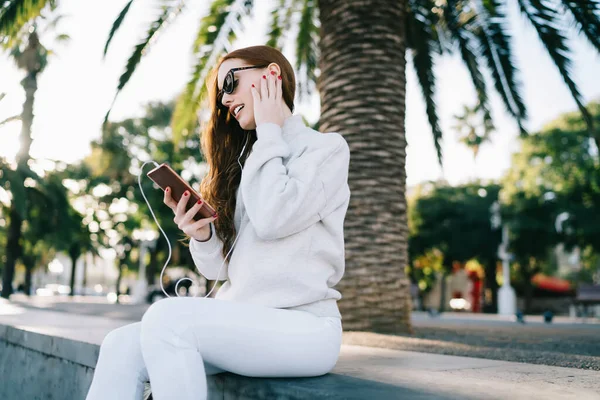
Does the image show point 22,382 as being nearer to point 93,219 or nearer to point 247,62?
point 247,62

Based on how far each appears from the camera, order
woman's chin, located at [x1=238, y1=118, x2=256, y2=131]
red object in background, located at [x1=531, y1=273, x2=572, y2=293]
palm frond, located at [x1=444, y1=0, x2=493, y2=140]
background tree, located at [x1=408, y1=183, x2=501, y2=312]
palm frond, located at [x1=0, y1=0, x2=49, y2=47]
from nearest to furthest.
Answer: woman's chin, located at [x1=238, y1=118, x2=256, y2=131] → palm frond, located at [x1=0, y1=0, x2=49, y2=47] → palm frond, located at [x1=444, y1=0, x2=493, y2=140] → background tree, located at [x1=408, y1=183, x2=501, y2=312] → red object in background, located at [x1=531, y1=273, x2=572, y2=293]

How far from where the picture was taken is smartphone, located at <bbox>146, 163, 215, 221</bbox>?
2.13 metres

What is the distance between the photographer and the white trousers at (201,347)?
1.73m

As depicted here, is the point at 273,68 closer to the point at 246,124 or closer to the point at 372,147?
the point at 246,124

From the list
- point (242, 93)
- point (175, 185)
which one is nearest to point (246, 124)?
point (242, 93)

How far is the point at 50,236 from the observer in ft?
71.9

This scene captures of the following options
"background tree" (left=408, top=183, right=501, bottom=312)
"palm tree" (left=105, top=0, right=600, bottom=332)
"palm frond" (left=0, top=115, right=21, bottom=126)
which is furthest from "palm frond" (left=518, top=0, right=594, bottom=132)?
"background tree" (left=408, top=183, right=501, bottom=312)

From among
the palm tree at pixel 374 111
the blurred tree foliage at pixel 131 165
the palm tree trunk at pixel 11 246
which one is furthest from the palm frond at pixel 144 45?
the blurred tree foliage at pixel 131 165

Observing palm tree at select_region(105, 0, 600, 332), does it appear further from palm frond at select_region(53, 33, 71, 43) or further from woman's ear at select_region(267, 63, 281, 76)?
palm frond at select_region(53, 33, 71, 43)

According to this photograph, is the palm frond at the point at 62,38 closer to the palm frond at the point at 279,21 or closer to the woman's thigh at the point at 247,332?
the palm frond at the point at 279,21

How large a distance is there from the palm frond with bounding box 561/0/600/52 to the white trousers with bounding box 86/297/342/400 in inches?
221

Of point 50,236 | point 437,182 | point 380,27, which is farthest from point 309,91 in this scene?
point 437,182

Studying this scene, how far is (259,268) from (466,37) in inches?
286

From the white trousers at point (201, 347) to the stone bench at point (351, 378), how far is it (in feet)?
0.40
